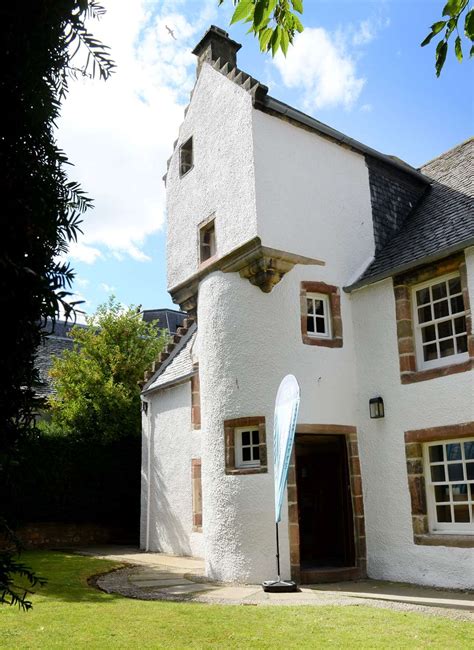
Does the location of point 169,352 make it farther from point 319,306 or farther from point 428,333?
point 428,333

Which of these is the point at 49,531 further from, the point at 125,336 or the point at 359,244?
the point at 359,244

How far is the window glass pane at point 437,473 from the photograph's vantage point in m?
10.1

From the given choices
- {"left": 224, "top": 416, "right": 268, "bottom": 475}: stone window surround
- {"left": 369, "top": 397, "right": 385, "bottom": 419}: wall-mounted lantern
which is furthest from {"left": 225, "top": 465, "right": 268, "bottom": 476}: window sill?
{"left": 369, "top": 397, "right": 385, "bottom": 419}: wall-mounted lantern

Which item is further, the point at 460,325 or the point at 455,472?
the point at 460,325

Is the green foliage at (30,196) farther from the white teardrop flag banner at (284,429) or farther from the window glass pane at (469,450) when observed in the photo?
the window glass pane at (469,450)

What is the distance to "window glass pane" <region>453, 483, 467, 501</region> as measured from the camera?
9.63 meters

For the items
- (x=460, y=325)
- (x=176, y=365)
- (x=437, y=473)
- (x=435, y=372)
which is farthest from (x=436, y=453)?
(x=176, y=365)

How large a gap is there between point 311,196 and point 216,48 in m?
4.44

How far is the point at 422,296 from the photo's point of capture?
1088cm

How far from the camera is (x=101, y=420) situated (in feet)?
65.1

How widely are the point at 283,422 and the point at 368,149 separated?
21.7 feet

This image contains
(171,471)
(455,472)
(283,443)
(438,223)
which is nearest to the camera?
(283,443)

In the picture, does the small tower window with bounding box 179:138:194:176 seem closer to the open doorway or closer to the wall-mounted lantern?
the open doorway

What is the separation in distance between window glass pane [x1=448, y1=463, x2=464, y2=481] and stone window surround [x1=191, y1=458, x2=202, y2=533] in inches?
255
